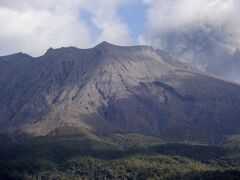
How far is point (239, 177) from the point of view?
19988cm

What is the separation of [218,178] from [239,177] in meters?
6.94

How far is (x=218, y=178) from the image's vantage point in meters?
198
